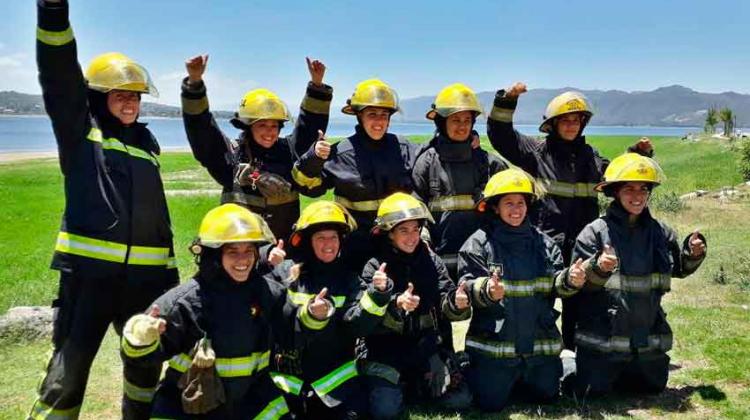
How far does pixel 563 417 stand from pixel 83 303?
12.5ft

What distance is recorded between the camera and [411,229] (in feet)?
17.1

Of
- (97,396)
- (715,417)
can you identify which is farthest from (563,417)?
(97,396)

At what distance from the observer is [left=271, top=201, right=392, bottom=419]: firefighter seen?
492 cm

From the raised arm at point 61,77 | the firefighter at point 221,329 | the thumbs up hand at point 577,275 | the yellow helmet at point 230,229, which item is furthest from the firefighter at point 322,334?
the raised arm at point 61,77

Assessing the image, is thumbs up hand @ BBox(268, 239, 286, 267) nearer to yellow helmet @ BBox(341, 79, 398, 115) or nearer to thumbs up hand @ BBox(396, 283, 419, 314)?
thumbs up hand @ BBox(396, 283, 419, 314)

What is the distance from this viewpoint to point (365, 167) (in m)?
5.79

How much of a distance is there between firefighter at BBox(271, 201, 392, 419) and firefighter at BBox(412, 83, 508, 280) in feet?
3.54

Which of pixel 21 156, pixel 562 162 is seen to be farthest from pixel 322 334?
pixel 21 156

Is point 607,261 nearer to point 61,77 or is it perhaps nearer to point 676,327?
point 676,327

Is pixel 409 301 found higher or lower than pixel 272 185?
lower

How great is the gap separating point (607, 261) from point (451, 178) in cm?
163

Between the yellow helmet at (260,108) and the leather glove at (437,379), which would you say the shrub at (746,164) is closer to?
the leather glove at (437,379)

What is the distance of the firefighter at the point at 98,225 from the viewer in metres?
4.18

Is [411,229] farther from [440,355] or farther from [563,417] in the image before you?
[563,417]
